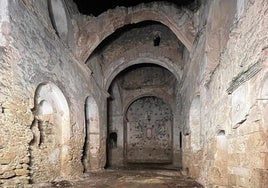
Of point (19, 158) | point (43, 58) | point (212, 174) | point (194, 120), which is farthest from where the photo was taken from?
point (194, 120)

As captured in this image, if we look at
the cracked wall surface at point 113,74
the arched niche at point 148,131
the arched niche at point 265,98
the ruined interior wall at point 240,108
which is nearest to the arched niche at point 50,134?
the cracked wall surface at point 113,74

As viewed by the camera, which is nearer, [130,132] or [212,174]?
[212,174]

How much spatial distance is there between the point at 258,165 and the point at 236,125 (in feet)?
3.20

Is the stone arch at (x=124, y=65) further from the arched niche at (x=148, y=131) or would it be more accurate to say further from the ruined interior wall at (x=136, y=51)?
Answer: the arched niche at (x=148, y=131)

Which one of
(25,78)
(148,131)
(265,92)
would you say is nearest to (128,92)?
(148,131)

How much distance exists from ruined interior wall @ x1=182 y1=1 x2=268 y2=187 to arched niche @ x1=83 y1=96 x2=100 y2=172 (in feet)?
16.1

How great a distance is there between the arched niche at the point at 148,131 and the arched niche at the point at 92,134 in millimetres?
6169

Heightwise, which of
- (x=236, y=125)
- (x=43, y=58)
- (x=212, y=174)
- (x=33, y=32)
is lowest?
(x=212, y=174)

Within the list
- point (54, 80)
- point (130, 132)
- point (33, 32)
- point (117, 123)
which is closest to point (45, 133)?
point (54, 80)

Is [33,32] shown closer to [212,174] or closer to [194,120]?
[212,174]

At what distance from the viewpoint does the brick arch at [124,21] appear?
8.77 m

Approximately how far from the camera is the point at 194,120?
28.5ft

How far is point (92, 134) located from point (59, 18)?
457cm

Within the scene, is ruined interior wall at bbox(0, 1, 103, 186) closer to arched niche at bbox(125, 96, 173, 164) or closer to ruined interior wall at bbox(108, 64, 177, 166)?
ruined interior wall at bbox(108, 64, 177, 166)
